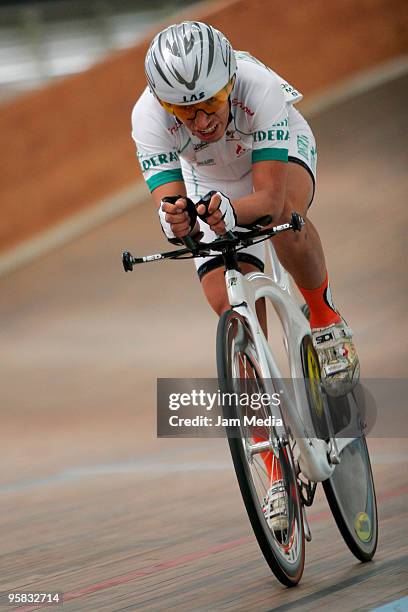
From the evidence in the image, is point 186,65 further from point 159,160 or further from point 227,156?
point 227,156

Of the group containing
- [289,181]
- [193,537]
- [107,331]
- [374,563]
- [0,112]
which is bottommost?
[374,563]

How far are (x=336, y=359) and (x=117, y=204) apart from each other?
471 cm

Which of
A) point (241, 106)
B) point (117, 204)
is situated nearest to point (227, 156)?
point (241, 106)

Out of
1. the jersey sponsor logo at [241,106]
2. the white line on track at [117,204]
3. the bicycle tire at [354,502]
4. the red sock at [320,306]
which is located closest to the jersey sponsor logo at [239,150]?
the jersey sponsor logo at [241,106]

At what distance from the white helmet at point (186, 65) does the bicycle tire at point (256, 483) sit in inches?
20.6

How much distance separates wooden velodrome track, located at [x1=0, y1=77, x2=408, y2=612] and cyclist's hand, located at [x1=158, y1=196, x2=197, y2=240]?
2.77 feet

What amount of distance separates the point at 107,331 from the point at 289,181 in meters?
3.37

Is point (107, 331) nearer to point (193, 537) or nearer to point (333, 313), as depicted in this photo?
point (193, 537)

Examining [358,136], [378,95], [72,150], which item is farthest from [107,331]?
[378,95]

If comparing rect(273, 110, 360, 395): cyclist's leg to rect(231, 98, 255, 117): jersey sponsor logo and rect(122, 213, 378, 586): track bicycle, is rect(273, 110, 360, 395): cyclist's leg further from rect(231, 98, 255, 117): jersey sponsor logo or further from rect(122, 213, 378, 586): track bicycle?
rect(231, 98, 255, 117): jersey sponsor logo

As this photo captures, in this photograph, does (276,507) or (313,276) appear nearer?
(276,507)

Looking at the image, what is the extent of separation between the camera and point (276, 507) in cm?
225

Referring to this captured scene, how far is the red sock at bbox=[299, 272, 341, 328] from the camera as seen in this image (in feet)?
9.32

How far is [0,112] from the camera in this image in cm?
725
